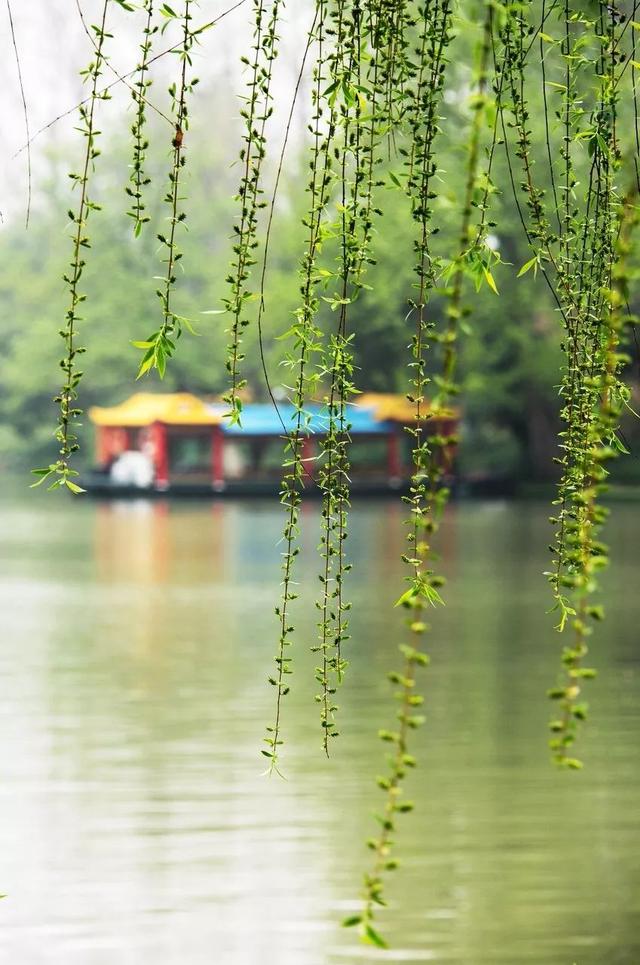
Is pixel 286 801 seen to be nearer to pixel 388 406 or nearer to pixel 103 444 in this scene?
pixel 388 406

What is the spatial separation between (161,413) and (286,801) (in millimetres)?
27367

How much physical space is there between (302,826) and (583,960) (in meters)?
1.67

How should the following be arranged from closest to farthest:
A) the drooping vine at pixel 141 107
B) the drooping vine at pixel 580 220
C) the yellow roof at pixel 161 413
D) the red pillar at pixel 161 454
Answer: the drooping vine at pixel 141 107, the drooping vine at pixel 580 220, the red pillar at pixel 161 454, the yellow roof at pixel 161 413

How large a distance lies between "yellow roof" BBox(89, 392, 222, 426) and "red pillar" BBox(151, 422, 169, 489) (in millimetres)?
191

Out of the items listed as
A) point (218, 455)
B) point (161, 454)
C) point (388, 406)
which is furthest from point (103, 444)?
point (388, 406)

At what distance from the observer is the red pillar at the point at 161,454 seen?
109 feet

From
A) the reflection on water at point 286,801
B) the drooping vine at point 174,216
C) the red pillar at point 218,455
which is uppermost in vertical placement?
the red pillar at point 218,455

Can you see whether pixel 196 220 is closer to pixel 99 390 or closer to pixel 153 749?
pixel 99 390

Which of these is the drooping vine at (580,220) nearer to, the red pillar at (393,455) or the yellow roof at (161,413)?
the red pillar at (393,455)

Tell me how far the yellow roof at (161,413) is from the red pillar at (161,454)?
7.5 inches

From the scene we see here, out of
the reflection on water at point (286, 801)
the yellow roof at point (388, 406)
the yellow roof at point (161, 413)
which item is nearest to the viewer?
the reflection on water at point (286, 801)

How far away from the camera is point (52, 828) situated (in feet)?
20.0

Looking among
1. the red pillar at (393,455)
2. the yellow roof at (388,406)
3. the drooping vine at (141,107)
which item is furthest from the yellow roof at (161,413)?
the drooping vine at (141,107)

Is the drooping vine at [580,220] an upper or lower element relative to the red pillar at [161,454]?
lower
